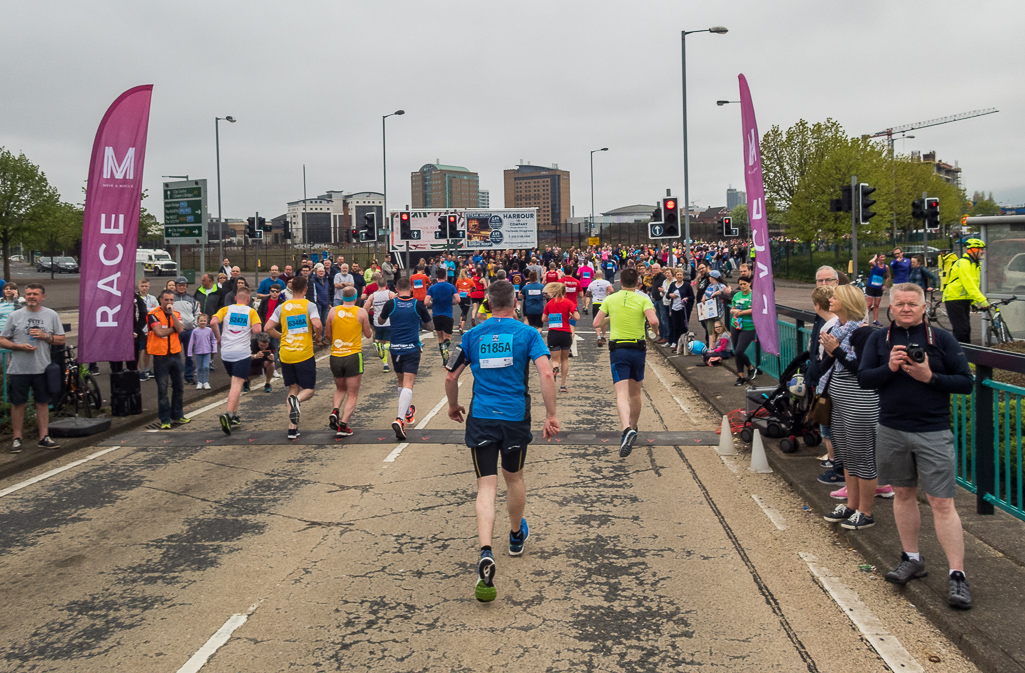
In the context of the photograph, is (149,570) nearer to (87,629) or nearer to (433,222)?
(87,629)

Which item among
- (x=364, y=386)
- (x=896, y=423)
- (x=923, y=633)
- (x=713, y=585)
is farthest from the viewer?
(x=364, y=386)

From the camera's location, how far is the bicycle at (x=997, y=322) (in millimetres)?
16531

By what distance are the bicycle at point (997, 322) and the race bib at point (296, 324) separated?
43.0 ft

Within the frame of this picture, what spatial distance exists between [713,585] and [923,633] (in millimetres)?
1212

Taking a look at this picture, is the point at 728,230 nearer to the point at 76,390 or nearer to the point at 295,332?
the point at 295,332

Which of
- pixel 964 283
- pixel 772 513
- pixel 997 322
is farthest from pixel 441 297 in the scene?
pixel 997 322

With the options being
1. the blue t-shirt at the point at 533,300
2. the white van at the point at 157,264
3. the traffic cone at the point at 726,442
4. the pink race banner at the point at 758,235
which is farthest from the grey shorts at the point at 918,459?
the white van at the point at 157,264

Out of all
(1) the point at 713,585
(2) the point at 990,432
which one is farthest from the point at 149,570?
(2) the point at 990,432

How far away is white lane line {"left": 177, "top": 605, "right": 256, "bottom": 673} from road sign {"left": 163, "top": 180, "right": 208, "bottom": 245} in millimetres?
17649

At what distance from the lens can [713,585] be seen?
212 inches

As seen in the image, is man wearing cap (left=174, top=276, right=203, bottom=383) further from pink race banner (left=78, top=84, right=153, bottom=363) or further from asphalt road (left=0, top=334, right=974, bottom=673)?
asphalt road (left=0, top=334, right=974, bottom=673)

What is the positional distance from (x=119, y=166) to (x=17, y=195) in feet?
161

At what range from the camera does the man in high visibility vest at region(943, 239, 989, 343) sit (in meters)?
16.0

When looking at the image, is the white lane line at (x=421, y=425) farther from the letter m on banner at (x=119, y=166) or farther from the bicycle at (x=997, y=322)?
the bicycle at (x=997, y=322)
